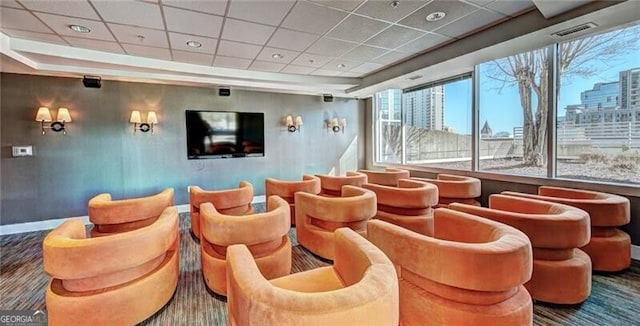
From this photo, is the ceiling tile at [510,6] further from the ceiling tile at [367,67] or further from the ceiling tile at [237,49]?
the ceiling tile at [237,49]

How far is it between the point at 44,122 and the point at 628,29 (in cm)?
842

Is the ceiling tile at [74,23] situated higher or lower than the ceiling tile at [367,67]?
lower

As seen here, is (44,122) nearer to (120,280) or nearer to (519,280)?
(120,280)

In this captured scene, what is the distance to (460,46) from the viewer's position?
4.17 meters

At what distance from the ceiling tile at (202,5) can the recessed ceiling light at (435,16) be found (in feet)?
7.31

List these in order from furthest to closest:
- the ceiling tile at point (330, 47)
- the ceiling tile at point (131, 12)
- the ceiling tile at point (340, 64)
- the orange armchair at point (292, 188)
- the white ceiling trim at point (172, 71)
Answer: the ceiling tile at point (340, 64) → the orange armchair at point (292, 188) → the ceiling tile at point (330, 47) → the white ceiling trim at point (172, 71) → the ceiling tile at point (131, 12)

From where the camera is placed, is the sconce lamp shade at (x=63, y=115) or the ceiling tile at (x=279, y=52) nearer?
the ceiling tile at (x=279, y=52)

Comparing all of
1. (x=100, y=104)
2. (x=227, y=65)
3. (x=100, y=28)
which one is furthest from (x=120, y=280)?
(x=100, y=104)

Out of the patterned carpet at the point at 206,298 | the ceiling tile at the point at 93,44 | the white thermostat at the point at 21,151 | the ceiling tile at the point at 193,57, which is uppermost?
the ceiling tile at the point at 193,57

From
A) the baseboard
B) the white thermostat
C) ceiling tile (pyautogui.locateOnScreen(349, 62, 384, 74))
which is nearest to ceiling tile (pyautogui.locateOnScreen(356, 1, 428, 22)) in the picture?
ceiling tile (pyautogui.locateOnScreen(349, 62, 384, 74))

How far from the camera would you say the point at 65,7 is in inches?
114

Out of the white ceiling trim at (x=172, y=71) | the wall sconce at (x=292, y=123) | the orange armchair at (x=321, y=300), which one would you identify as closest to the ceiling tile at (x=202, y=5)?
the white ceiling trim at (x=172, y=71)

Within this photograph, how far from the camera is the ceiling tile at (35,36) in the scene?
11.5ft

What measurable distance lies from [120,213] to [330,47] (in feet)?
11.4
